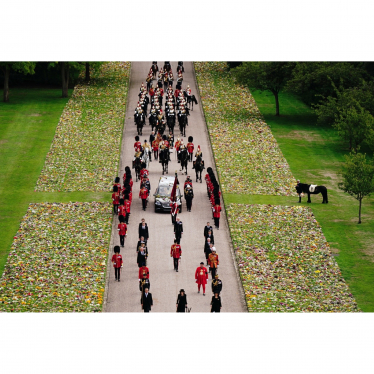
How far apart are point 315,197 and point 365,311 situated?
14.5 metres


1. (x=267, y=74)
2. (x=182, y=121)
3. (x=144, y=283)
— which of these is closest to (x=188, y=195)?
(x=144, y=283)

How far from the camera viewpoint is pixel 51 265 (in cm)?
3544

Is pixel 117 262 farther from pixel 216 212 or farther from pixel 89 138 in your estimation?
pixel 89 138

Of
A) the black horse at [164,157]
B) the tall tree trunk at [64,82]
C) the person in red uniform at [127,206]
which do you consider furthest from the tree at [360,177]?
the tall tree trunk at [64,82]

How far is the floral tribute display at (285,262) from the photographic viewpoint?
106ft

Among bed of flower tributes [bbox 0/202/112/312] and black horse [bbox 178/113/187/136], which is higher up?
black horse [bbox 178/113/187/136]

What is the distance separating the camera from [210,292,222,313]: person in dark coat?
2966 centimetres

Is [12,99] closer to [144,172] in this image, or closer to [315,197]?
[144,172]

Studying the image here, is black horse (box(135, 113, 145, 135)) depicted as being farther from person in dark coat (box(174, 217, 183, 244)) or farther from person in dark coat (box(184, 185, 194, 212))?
person in dark coat (box(174, 217, 183, 244))

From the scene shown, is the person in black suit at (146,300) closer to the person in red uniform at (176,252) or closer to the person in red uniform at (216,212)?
the person in red uniform at (176,252)

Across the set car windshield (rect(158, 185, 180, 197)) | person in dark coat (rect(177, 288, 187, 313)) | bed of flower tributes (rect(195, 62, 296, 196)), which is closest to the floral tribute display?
person in dark coat (rect(177, 288, 187, 313))

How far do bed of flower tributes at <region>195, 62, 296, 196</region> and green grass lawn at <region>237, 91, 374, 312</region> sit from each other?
36.3 inches

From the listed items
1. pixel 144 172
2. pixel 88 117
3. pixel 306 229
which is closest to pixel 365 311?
Result: pixel 306 229

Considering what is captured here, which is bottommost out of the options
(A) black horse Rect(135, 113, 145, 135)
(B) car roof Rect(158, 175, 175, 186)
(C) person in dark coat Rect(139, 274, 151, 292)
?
(C) person in dark coat Rect(139, 274, 151, 292)
